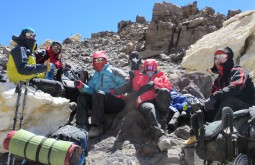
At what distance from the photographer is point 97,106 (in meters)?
8.17

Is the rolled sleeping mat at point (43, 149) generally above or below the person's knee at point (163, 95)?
below

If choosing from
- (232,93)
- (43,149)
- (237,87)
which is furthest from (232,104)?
(43,149)

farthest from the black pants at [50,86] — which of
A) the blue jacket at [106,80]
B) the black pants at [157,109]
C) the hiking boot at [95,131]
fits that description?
the black pants at [157,109]

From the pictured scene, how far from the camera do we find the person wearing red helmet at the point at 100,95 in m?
8.21

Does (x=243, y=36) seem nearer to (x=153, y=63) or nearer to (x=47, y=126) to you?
(x=153, y=63)

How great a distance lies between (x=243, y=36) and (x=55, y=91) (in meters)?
6.93

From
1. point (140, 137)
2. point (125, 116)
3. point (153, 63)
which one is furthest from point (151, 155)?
point (153, 63)

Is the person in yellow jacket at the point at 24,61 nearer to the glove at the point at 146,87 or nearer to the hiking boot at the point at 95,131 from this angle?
the hiking boot at the point at 95,131

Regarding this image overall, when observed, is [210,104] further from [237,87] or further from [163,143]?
[163,143]

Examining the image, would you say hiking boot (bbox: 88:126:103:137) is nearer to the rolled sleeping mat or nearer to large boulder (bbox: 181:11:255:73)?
the rolled sleeping mat

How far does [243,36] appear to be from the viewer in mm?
12648

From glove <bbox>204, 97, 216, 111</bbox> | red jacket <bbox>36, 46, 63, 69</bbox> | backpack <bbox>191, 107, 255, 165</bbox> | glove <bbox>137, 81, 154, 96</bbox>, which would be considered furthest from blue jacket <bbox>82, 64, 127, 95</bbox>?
backpack <bbox>191, 107, 255, 165</bbox>

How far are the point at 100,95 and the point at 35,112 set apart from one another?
56.2 inches

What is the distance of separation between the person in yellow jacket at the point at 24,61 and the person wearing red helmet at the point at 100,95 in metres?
1.01
